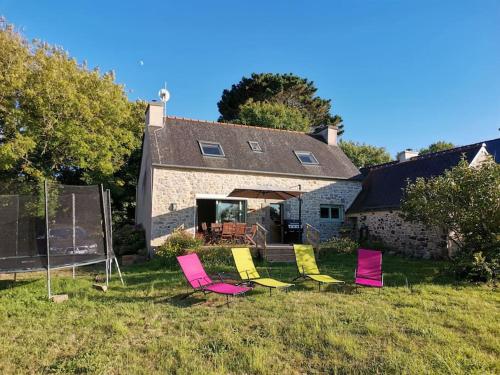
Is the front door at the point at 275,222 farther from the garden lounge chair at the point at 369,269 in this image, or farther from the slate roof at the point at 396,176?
the garden lounge chair at the point at 369,269

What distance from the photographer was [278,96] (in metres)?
32.5

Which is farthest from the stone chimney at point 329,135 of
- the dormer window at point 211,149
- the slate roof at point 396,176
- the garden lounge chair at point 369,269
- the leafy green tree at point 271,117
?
the garden lounge chair at point 369,269

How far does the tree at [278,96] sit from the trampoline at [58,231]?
23384 millimetres

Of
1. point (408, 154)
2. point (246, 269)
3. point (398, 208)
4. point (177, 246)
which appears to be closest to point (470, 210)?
point (398, 208)

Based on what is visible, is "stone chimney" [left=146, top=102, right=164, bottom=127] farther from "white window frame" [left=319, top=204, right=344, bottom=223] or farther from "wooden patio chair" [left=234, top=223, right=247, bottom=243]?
"white window frame" [left=319, top=204, right=344, bottom=223]

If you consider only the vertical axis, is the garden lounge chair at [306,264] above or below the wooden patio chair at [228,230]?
below

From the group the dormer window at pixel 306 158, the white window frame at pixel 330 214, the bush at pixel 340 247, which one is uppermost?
the dormer window at pixel 306 158

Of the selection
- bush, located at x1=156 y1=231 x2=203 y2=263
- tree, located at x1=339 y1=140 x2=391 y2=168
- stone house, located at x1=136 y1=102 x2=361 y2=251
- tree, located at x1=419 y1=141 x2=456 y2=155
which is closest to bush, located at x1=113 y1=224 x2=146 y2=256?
stone house, located at x1=136 y1=102 x2=361 y2=251

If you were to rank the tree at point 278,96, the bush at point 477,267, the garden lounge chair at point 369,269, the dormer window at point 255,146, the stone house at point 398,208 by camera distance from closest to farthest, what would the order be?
1. the garden lounge chair at point 369,269
2. the bush at point 477,267
3. the stone house at point 398,208
4. the dormer window at point 255,146
5. the tree at point 278,96

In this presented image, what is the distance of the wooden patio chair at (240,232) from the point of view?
45.3ft

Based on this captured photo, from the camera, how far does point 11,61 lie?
47.1ft

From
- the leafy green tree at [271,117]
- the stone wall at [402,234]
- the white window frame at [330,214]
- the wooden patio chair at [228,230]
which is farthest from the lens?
the leafy green tree at [271,117]

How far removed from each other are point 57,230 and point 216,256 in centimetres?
502

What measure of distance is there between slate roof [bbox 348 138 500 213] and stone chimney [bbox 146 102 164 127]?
9.81 meters
